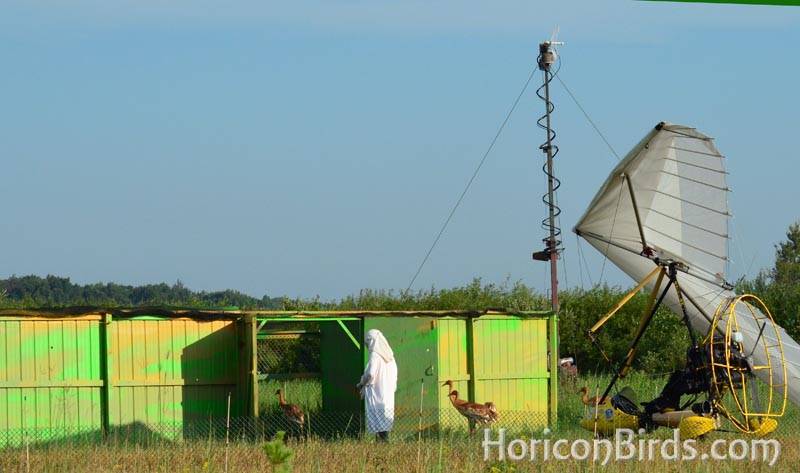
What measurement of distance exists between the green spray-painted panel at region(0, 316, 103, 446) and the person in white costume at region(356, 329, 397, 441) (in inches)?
137

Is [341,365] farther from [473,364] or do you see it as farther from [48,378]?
[48,378]

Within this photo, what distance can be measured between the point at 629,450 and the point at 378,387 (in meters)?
3.60

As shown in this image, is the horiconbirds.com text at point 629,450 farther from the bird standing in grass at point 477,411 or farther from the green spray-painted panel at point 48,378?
the green spray-painted panel at point 48,378

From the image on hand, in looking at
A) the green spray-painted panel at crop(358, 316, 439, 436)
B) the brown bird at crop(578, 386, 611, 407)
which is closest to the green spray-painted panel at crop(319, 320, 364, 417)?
the green spray-painted panel at crop(358, 316, 439, 436)

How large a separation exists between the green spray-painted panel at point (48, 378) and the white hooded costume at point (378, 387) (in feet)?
11.4

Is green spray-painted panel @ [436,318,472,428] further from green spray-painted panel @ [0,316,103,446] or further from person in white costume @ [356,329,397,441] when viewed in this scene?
green spray-painted panel @ [0,316,103,446]

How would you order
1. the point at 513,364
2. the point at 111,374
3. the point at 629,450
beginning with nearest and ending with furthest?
the point at 629,450 < the point at 111,374 < the point at 513,364

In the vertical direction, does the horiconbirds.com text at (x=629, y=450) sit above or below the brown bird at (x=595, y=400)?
below

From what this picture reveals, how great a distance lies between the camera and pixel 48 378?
1359 cm

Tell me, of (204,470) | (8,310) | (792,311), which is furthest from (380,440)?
(792,311)

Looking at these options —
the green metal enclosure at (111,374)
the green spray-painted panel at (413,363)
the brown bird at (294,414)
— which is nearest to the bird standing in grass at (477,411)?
the green spray-painted panel at (413,363)

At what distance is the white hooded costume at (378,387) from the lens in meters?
13.7

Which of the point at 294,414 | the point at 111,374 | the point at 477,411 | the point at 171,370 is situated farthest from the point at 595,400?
the point at 111,374

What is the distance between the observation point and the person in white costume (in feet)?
45.0
